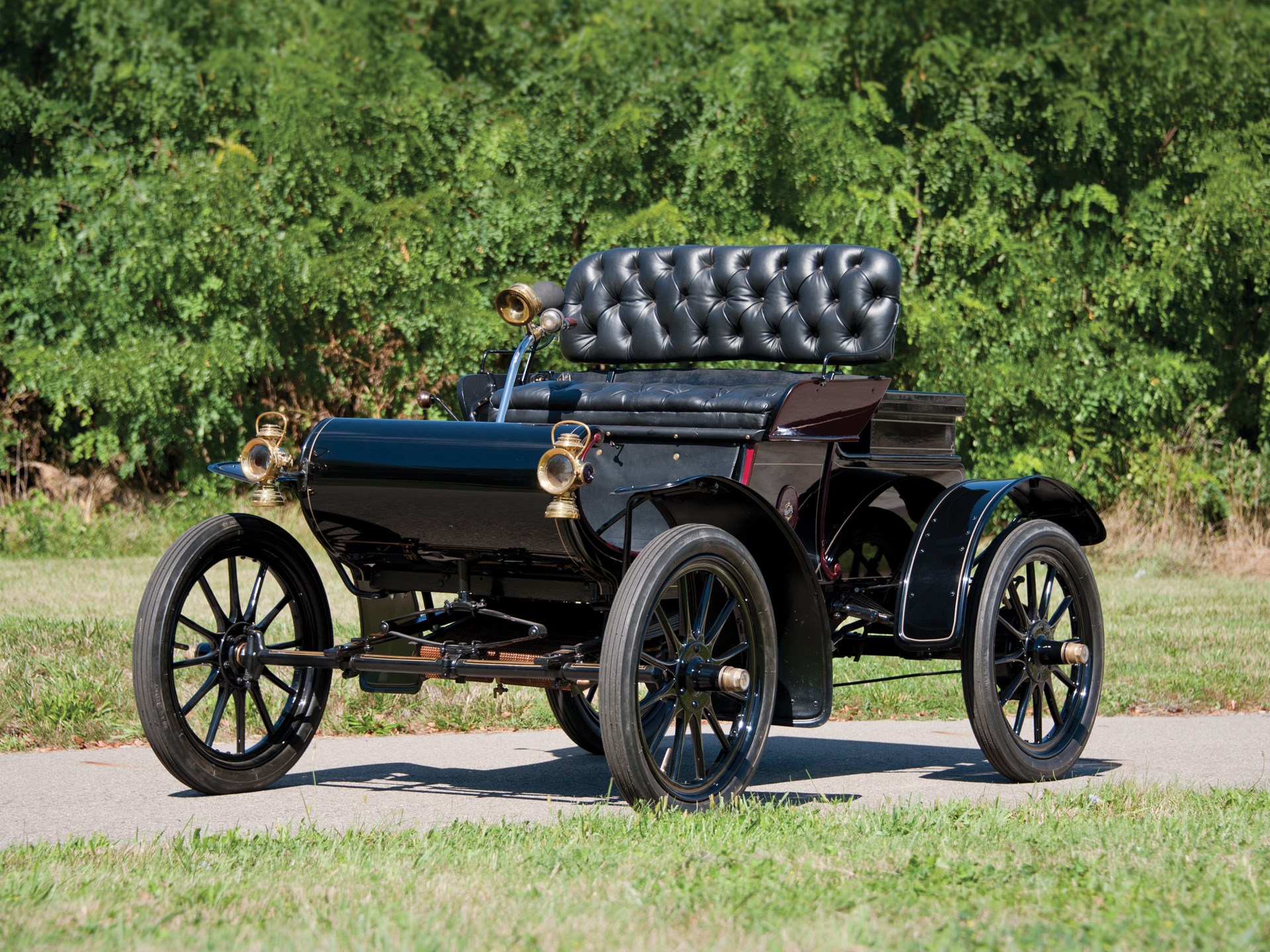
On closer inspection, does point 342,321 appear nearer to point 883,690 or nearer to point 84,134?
point 84,134

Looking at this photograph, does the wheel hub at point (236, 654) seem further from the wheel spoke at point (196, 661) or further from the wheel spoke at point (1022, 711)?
the wheel spoke at point (1022, 711)

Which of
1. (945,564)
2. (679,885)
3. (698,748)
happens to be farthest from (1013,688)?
(679,885)

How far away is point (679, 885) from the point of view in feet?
12.1

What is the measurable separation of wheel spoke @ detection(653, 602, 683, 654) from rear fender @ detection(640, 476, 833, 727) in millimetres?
393

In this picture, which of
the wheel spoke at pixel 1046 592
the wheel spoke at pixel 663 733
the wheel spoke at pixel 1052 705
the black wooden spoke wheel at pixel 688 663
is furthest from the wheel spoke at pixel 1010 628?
the wheel spoke at pixel 663 733

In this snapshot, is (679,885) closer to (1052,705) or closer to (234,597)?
(234,597)

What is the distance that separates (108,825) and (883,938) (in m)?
2.64

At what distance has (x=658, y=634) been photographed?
191 inches

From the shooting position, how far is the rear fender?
518 cm

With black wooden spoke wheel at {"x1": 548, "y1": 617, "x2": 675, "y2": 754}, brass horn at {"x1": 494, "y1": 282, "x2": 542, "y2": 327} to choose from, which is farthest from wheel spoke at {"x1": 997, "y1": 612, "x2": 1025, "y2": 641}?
brass horn at {"x1": 494, "y1": 282, "x2": 542, "y2": 327}

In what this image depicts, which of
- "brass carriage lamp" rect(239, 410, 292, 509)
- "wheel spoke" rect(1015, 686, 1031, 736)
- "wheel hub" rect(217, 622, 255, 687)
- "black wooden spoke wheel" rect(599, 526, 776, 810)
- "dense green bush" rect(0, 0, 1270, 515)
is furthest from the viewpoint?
"dense green bush" rect(0, 0, 1270, 515)

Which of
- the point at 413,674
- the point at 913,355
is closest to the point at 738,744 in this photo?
the point at 413,674

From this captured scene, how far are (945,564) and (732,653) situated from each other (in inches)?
44.6

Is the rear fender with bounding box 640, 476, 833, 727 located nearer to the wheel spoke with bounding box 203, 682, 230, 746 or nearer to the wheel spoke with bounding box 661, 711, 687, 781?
the wheel spoke with bounding box 661, 711, 687, 781
